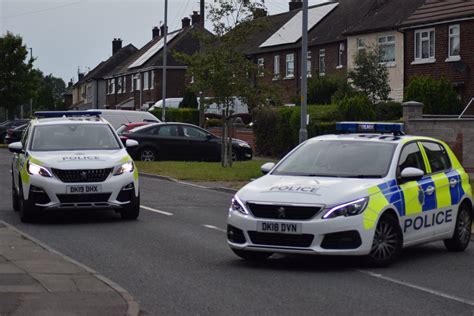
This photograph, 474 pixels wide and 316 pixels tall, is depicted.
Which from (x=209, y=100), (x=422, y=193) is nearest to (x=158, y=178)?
(x=209, y=100)

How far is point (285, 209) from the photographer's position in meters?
10.6

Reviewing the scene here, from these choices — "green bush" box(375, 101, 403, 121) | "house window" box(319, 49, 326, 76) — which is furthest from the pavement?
"house window" box(319, 49, 326, 76)

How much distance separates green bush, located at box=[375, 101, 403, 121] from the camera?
36.1m

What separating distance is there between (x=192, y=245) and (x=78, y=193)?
9.01 ft

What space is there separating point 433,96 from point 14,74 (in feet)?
121

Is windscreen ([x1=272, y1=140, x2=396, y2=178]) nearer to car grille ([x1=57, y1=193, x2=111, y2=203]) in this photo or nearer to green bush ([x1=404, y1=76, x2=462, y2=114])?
car grille ([x1=57, y1=193, x2=111, y2=203])

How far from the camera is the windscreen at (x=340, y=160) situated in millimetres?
11602

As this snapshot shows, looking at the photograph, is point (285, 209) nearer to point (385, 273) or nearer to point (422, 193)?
point (385, 273)

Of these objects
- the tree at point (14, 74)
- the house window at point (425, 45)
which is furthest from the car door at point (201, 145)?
the tree at point (14, 74)

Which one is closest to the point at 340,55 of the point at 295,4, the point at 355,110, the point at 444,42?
the point at 444,42

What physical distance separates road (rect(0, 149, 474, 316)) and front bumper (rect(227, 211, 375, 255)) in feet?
0.90

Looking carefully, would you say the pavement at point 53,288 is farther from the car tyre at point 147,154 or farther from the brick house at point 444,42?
the brick house at point 444,42

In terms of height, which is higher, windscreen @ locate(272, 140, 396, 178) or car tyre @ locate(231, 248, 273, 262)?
windscreen @ locate(272, 140, 396, 178)

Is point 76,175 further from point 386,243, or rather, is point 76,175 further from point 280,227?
point 386,243
